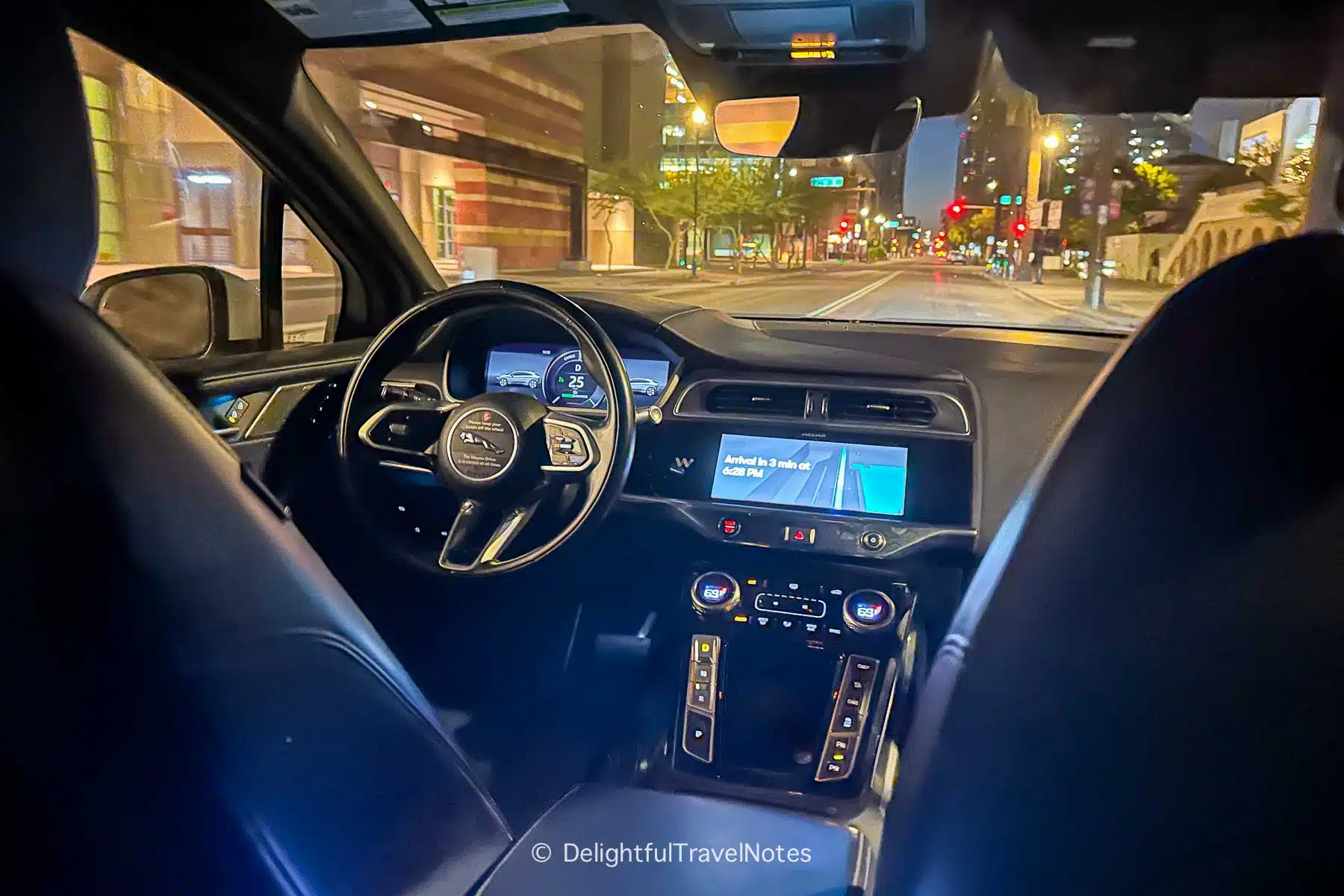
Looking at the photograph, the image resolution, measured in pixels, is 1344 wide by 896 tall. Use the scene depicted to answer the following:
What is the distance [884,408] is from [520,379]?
0.99 metres

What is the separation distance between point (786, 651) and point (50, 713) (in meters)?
1.96

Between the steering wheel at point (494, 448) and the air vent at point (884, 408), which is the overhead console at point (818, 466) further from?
the steering wheel at point (494, 448)

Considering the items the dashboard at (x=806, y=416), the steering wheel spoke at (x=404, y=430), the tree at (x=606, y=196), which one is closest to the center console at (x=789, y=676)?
the dashboard at (x=806, y=416)

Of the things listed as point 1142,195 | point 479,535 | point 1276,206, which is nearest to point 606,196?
point 1142,195

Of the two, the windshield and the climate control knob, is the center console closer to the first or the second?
the climate control knob

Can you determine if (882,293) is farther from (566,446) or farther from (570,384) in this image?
(566,446)

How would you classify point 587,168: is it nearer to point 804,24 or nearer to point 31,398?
point 804,24

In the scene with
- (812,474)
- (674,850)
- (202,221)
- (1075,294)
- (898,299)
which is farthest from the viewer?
(898,299)

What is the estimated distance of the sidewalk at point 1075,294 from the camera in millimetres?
2676

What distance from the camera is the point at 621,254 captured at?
455cm

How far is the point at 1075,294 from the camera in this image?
352 cm

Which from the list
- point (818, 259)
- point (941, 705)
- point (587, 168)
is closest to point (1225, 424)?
Result: point (941, 705)

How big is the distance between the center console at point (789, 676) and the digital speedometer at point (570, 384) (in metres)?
0.56

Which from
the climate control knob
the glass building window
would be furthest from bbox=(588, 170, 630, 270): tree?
the climate control knob
